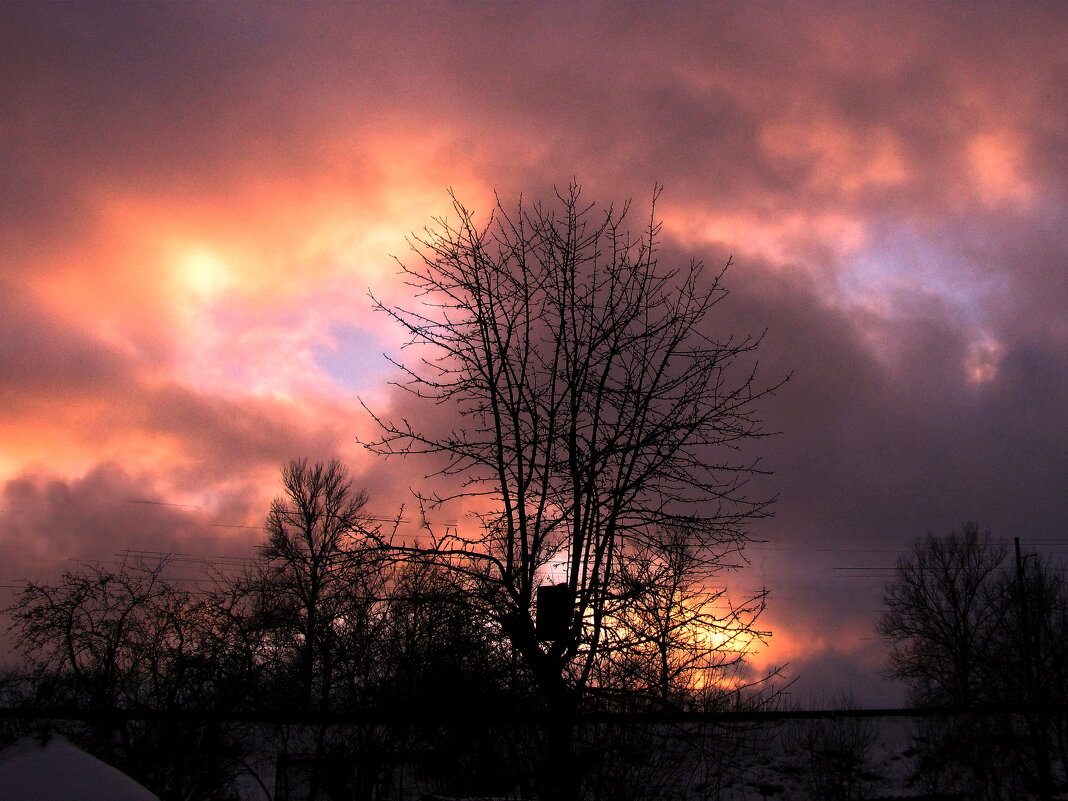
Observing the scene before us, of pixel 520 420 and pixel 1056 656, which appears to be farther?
pixel 1056 656

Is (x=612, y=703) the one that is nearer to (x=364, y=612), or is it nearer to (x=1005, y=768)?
(x=364, y=612)

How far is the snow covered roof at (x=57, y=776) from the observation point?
282cm

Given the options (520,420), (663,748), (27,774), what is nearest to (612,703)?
(663,748)

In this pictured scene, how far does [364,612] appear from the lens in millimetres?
5652

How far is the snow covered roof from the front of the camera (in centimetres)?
282

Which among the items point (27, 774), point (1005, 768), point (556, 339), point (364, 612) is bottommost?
point (1005, 768)

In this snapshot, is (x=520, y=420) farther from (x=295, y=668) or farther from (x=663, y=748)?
(x=295, y=668)

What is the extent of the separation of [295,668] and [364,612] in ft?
10.7

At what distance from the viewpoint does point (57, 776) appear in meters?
2.89

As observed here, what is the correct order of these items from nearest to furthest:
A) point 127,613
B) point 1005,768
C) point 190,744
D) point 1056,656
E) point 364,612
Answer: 1. point 364,612
2. point 190,744
3. point 127,613
4. point 1005,768
5. point 1056,656

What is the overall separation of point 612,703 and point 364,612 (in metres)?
1.87

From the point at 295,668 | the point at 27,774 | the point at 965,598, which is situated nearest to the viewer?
the point at 27,774

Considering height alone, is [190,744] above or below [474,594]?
below

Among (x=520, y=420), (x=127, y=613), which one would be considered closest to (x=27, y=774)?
(x=520, y=420)
